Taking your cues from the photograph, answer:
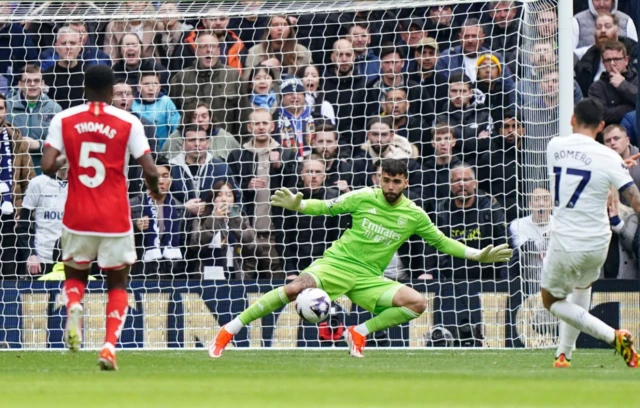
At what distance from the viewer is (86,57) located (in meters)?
16.3

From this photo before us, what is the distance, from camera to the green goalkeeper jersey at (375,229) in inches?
500

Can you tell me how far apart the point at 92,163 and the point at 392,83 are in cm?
707

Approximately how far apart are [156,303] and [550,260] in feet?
19.2

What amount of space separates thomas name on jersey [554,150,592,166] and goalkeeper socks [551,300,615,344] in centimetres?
120

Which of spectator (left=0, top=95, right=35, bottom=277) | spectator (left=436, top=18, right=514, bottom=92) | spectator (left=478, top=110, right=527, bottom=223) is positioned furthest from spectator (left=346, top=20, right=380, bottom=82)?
spectator (left=0, top=95, right=35, bottom=277)

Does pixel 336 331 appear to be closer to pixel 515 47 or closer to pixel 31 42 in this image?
pixel 515 47

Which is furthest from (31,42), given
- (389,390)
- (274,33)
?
(389,390)

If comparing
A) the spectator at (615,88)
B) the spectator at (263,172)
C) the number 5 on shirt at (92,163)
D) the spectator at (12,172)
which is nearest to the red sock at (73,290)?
the number 5 on shirt at (92,163)

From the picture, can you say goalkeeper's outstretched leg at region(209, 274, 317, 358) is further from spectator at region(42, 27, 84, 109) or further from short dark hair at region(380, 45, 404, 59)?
spectator at region(42, 27, 84, 109)

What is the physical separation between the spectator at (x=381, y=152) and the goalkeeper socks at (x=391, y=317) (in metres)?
3.02

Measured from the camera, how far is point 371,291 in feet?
41.6

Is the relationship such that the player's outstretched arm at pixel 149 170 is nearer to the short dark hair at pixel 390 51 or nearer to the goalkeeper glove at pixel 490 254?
the goalkeeper glove at pixel 490 254

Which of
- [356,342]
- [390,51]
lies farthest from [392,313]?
[390,51]

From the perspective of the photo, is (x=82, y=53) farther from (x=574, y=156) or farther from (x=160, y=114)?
(x=574, y=156)
